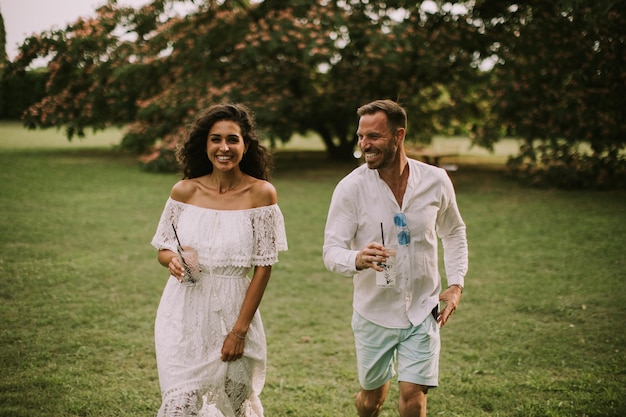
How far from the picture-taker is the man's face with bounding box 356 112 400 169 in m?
3.29

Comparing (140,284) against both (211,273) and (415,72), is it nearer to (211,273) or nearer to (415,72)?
(211,273)

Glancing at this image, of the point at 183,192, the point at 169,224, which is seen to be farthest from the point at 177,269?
the point at 183,192

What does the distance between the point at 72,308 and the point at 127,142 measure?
13.9 m

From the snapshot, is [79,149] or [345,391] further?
[79,149]

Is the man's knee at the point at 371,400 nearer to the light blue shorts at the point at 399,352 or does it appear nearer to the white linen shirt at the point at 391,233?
the light blue shorts at the point at 399,352

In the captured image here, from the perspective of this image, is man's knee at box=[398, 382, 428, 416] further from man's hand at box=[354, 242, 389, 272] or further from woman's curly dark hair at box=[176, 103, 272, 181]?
woman's curly dark hair at box=[176, 103, 272, 181]

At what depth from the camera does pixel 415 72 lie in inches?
756

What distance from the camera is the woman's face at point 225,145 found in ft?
10.7

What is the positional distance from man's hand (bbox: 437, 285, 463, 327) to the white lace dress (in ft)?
3.32

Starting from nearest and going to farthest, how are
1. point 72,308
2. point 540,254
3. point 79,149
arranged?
point 72,308
point 540,254
point 79,149

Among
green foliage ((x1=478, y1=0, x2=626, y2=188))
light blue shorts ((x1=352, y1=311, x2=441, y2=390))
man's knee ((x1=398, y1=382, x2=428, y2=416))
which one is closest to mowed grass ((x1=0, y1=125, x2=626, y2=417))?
light blue shorts ((x1=352, y1=311, x2=441, y2=390))

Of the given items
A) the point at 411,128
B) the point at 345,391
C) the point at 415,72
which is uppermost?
the point at 415,72

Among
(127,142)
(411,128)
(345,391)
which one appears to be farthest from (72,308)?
(411,128)

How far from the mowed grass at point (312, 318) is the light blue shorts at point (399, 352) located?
3.73 feet
